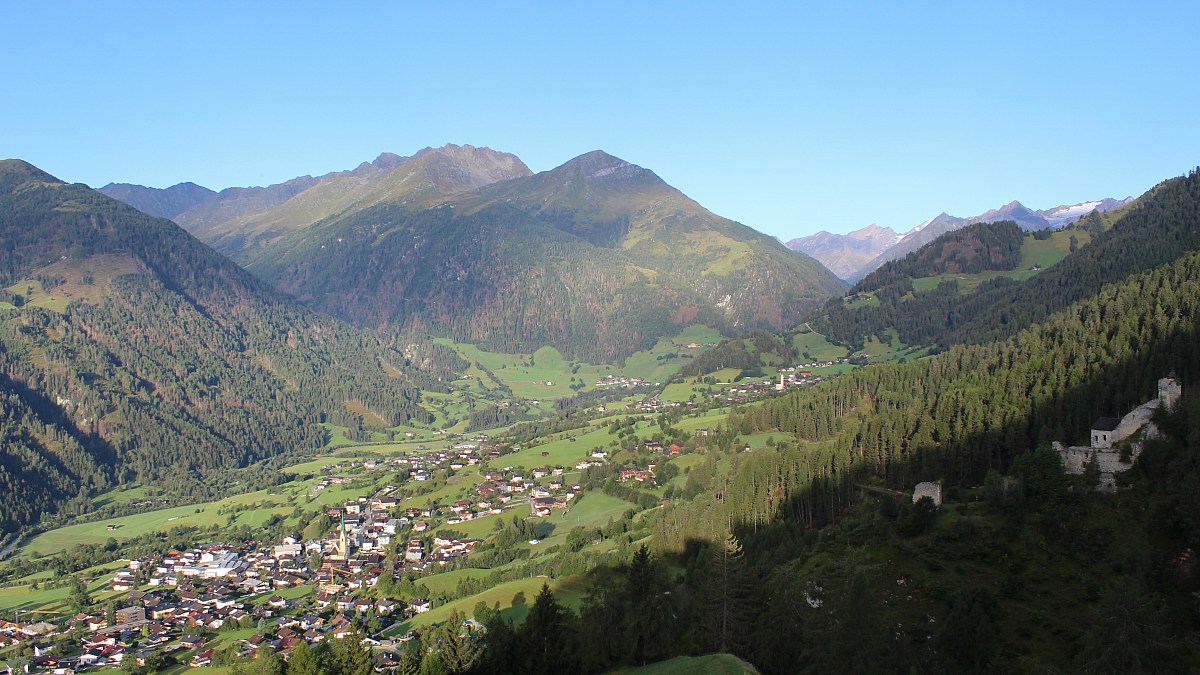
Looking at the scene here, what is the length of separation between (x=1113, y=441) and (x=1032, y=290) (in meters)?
91.4

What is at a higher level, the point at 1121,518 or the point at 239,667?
the point at 1121,518

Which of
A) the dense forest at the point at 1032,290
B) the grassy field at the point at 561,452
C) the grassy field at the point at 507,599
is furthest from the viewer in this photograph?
the grassy field at the point at 561,452

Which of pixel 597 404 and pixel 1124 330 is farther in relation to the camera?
pixel 597 404

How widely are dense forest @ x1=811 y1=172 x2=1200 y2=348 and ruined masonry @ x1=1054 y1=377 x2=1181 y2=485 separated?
55.9 metres

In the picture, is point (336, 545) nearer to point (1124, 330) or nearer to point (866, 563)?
point (866, 563)

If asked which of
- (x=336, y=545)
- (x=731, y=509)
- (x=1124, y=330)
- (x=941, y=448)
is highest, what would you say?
(x=1124, y=330)

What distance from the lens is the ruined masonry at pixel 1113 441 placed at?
48781mm

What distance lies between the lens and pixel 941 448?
62844 millimetres

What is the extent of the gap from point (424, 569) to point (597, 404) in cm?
10925

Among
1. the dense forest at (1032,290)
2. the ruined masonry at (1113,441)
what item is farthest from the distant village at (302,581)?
the dense forest at (1032,290)

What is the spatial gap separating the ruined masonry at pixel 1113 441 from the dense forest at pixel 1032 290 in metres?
55.9

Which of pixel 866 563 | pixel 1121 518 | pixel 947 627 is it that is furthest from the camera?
pixel 866 563

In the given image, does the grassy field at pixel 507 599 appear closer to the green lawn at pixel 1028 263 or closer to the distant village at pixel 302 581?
the distant village at pixel 302 581

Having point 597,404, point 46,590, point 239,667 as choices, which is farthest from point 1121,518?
point 597,404
